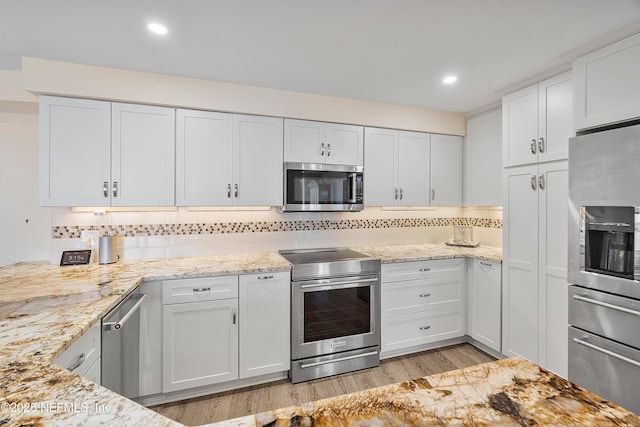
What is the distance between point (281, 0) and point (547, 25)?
1533mm

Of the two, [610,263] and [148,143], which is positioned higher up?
[148,143]

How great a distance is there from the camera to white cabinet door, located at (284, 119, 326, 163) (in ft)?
8.98

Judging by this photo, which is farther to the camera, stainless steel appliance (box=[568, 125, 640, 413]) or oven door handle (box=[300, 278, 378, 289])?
oven door handle (box=[300, 278, 378, 289])

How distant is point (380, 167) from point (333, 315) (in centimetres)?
156

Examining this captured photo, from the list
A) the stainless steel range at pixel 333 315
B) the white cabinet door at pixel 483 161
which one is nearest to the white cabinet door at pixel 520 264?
the white cabinet door at pixel 483 161

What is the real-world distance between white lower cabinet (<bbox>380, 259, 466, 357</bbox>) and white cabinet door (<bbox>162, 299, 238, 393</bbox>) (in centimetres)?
134

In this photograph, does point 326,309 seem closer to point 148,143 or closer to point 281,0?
point 148,143

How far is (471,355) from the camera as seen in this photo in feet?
9.34

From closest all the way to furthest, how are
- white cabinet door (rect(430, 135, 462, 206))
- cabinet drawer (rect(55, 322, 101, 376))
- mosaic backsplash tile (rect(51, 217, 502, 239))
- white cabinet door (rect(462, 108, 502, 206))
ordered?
1. cabinet drawer (rect(55, 322, 101, 376))
2. mosaic backsplash tile (rect(51, 217, 502, 239))
3. white cabinet door (rect(462, 108, 502, 206))
4. white cabinet door (rect(430, 135, 462, 206))

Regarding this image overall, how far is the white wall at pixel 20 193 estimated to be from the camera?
2414 mm

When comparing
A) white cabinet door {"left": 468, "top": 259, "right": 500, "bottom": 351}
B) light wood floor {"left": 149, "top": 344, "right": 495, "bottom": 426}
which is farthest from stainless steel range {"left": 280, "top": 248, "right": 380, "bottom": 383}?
white cabinet door {"left": 468, "top": 259, "right": 500, "bottom": 351}

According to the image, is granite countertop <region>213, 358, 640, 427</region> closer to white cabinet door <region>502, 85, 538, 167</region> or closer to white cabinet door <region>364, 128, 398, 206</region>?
white cabinet door <region>502, 85, 538, 167</region>

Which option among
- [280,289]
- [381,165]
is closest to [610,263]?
[381,165]

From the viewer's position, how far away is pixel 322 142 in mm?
2842
